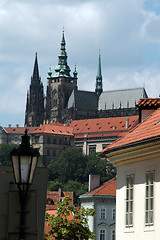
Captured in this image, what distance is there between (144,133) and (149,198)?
1403 millimetres

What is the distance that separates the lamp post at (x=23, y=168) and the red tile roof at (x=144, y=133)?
442cm

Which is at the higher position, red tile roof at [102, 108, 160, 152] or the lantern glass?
red tile roof at [102, 108, 160, 152]

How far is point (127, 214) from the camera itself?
14.7 metres

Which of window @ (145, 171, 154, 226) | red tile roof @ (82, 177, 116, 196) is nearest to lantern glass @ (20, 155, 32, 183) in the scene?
window @ (145, 171, 154, 226)

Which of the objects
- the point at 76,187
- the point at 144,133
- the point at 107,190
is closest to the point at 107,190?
the point at 107,190

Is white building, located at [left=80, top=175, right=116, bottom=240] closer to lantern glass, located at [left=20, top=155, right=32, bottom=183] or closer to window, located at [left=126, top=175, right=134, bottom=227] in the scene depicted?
window, located at [left=126, top=175, right=134, bottom=227]

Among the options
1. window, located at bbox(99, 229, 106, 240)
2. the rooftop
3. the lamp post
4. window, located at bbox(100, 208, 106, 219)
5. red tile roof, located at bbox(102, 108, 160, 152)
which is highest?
the rooftop

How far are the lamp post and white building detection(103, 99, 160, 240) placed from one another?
14.3 feet

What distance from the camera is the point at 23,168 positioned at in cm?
870

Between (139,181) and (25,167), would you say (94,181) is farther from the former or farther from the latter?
(25,167)

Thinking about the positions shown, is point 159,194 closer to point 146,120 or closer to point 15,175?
point 146,120

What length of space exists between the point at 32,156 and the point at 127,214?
6.14m

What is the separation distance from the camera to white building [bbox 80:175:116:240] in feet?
221

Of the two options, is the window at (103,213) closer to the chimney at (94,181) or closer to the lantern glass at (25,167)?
the chimney at (94,181)
